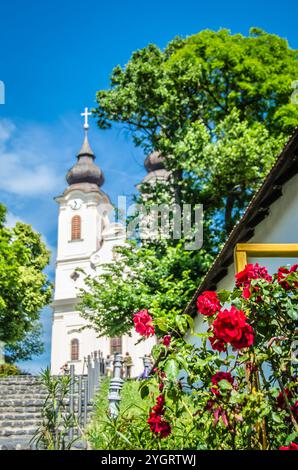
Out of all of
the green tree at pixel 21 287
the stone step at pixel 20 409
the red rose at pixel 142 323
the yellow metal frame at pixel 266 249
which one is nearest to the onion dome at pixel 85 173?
the green tree at pixel 21 287

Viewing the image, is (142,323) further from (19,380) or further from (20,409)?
(19,380)

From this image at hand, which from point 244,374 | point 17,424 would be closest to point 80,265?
point 17,424

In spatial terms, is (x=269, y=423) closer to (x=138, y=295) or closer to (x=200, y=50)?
(x=138, y=295)

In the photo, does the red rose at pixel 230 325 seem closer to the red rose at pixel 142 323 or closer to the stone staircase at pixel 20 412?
the red rose at pixel 142 323

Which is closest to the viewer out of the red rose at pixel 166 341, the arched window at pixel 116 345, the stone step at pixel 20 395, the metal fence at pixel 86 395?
the red rose at pixel 166 341

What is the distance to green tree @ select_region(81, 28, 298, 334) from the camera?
16422mm

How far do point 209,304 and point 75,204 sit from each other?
4174 cm

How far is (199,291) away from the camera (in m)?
10.3

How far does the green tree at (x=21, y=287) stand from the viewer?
79.9ft

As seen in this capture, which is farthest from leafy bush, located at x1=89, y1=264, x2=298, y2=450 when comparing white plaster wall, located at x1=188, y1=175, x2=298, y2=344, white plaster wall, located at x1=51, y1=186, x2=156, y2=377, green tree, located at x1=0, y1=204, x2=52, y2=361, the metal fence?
white plaster wall, located at x1=51, y1=186, x2=156, y2=377

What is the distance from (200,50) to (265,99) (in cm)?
270

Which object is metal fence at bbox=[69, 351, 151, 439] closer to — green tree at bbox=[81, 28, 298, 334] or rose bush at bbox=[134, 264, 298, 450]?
rose bush at bbox=[134, 264, 298, 450]

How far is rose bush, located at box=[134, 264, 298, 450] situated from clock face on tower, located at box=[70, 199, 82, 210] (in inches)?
1621

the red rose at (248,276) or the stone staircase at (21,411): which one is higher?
the red rose at (248,276)
